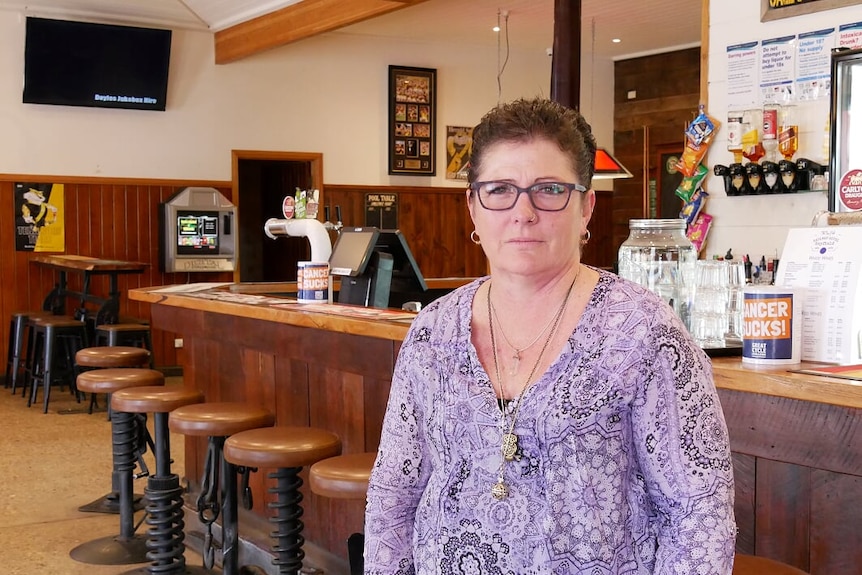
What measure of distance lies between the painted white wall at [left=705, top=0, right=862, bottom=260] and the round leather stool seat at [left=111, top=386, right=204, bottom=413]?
2675mm

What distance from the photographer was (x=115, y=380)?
434 cm

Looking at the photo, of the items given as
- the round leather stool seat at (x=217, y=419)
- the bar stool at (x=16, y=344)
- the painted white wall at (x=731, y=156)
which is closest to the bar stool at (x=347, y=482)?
the round leather stool seat at (x=217, y=419)

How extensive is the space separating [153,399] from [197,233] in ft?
18.3

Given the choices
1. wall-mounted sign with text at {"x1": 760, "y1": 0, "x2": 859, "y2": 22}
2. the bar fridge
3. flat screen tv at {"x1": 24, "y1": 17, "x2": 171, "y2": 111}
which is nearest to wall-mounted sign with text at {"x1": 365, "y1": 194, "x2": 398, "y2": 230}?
flat screen tv at {"x1": 24, "y1": 17, "x2": 171, "y2": 111}

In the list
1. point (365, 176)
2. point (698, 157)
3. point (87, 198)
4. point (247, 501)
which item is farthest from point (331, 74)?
point (247, 501)

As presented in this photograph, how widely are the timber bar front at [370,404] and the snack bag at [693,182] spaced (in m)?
2.13

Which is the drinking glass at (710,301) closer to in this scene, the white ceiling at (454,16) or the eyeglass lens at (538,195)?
the eyeglass lens at (538,195)

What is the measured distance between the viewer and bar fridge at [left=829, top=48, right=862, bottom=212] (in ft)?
13.3

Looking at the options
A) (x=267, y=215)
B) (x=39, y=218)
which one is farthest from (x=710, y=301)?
(x=267, y=215)

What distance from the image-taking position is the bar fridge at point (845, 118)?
406cm

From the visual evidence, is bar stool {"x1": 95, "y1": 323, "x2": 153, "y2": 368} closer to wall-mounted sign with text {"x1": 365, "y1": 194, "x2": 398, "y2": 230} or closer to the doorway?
the doorway

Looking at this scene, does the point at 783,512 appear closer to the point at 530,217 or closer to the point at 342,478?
the point at 530,217

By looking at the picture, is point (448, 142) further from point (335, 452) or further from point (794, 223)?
point (335, 452)

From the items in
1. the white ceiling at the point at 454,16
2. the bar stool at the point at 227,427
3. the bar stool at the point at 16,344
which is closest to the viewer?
the bar stool at the point at 227,427
